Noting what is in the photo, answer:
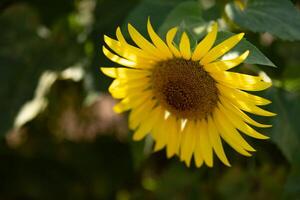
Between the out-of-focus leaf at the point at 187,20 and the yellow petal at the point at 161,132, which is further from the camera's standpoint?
the yellow petal at the point at 161,132

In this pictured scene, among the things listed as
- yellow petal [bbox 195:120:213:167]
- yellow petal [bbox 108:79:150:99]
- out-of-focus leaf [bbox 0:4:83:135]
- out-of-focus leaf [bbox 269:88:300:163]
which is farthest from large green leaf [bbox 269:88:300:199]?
out-of-focus leaf [bbox 0:4:83:135]

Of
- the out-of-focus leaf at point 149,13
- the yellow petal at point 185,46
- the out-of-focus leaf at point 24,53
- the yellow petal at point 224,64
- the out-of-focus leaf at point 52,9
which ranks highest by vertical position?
the out-of-focus leaf at point 52,9

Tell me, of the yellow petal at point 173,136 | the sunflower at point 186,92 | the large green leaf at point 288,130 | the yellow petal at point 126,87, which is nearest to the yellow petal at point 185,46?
the sunflower at point 186,92

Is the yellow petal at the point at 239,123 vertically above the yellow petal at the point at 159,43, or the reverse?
the yellow petal at the point at 159,43

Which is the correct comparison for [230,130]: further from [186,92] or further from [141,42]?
[141,42]

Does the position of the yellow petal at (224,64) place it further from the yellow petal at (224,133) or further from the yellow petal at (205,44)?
the yellow petal at (224,133)

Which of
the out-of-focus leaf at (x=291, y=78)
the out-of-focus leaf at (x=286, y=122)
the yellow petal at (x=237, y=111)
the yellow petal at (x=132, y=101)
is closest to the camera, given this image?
the yellow petal at (x=237, y=111)

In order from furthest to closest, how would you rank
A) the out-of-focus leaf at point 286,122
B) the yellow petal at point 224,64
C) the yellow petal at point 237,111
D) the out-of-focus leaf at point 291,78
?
the out-of-focus leaf at point 291,78 < the out-of-focus leaf at point 286,122 < the yellow petal at point 237,111 < the yellow petal at point 224,64
